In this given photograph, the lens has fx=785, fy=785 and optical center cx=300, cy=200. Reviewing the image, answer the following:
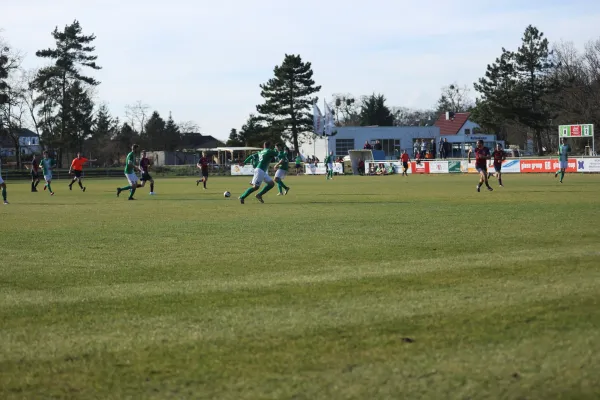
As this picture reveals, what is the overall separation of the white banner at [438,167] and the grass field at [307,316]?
161 feet

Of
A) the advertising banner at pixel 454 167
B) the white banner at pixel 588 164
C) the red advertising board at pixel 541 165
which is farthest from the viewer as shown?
the advertising banner at pixel 454 167

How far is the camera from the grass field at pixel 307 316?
15.8 ft

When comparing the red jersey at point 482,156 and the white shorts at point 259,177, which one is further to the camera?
the red jersey at point 482,156

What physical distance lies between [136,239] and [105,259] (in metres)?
2.87

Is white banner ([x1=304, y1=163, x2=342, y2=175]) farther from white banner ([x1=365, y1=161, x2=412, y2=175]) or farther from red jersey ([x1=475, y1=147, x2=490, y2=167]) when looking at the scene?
red jersey ([x1=475, y1=147, x2=490, y2=167])

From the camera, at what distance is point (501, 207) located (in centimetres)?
2019

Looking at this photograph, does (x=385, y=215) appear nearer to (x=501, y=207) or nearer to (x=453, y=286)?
(x=501, y=207)

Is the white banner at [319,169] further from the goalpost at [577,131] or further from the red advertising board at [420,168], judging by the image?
the goalpost at [577,131]

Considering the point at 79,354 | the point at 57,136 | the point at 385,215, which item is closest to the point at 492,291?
the point at 79,354

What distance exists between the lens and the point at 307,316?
6660 millimetres

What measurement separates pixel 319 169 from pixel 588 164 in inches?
1066

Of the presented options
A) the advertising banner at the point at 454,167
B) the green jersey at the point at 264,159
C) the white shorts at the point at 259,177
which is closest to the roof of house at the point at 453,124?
the advertising banner at the point at 454,167

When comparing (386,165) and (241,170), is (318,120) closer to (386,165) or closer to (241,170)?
(241,170)

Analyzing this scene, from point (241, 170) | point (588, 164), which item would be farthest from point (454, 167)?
point (241, 170)
